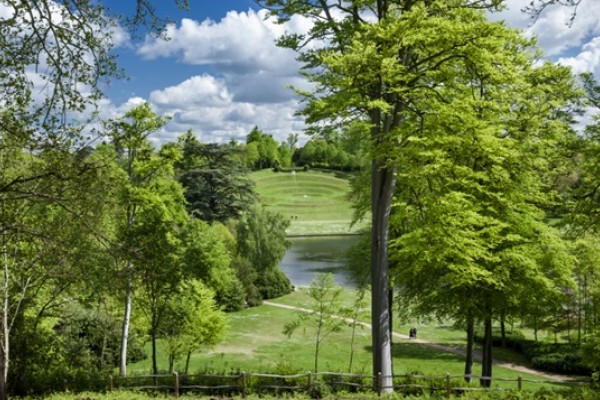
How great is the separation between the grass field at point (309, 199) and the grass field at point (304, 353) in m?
53.3

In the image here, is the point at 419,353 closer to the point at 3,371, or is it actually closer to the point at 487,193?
the point at 487,193

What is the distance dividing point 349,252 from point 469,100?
1530 centimetres

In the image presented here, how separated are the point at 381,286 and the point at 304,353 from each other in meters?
14.9

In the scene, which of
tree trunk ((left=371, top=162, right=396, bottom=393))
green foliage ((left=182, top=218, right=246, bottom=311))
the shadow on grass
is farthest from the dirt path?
tree trunk ((left=371, top=162, right=396, bottom=393))

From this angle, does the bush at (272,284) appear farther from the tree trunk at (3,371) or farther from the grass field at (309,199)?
the grass field at (309,199)

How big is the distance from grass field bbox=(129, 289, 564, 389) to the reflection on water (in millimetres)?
8017

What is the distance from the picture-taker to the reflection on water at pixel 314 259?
49.2 metres

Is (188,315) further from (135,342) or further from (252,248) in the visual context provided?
(252,248)

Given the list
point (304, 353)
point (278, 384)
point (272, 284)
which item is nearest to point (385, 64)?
point (278, 384)

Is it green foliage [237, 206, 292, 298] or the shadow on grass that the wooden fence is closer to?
the shadow on grass

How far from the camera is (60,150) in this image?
21.0 feet

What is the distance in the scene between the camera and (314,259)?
60.9 m

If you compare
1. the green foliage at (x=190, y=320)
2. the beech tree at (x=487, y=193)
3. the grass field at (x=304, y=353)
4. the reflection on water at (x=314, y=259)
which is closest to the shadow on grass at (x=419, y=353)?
the grass field at (x=304, y=353)

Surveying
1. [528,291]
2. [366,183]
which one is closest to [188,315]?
[366,183]
